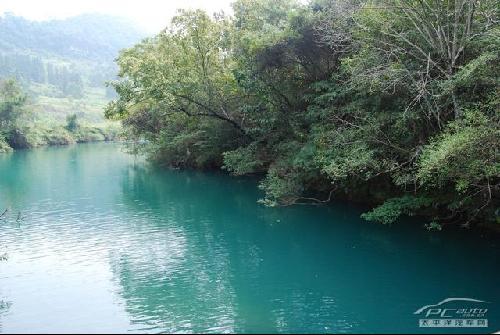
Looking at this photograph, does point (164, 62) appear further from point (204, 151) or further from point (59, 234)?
point (59, 234)

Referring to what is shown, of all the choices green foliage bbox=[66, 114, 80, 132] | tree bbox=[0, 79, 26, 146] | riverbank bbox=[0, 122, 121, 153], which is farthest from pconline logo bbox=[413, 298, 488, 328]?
green foliage bbox=[66, 114, 80, 132]

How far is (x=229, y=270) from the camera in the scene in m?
17.7

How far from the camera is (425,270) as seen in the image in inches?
655

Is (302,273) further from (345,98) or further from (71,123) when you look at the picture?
(71,123)

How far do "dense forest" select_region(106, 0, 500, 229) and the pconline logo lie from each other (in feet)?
12.2

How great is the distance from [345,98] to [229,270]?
11.8 metres

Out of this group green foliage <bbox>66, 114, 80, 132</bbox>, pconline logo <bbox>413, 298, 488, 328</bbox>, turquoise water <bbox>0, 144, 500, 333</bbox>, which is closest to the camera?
pconline logo <bbox>413, 298, 488, 328</bbox>

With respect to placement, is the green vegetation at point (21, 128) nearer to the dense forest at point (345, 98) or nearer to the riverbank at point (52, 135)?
the riverbank at point (52, 135)

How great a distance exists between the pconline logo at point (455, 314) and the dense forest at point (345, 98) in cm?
373

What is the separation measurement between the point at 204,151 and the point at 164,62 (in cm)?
1100

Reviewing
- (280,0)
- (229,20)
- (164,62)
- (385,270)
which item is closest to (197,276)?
(385,270)

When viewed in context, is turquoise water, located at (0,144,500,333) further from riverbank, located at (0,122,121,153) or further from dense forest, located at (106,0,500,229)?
riverbank, located at (0,122,121,153)

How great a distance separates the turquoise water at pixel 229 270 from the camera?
13305 mm

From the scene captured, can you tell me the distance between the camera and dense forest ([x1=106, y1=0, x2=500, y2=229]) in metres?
17.1
